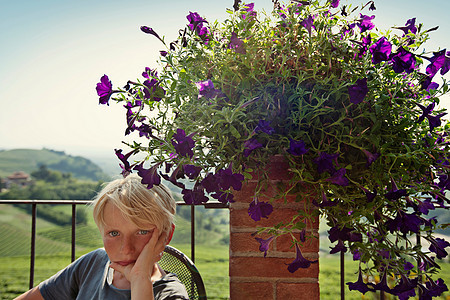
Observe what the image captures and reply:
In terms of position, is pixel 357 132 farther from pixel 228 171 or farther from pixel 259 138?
pixel 228 171

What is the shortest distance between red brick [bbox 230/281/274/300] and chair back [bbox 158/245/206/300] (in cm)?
26

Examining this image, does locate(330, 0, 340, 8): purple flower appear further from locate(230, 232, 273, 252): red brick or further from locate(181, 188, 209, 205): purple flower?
locate(230, 232, 273, 252): red brick

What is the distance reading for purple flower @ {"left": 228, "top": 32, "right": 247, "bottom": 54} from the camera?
2.92 feet

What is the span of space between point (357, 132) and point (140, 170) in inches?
21.7

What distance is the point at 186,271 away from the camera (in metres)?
1.42

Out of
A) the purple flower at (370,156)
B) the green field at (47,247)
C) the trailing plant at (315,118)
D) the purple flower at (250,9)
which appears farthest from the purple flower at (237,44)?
the green field at (47,247)

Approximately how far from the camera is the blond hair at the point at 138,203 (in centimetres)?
117

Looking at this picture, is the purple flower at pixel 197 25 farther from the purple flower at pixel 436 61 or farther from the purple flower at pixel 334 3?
the purple flower at pixel 436 61

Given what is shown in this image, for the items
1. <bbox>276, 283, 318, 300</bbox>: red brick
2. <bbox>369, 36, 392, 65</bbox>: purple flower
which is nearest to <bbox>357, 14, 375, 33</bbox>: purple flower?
<bbox>369, 36, 392, 65</bbox>: purple flower

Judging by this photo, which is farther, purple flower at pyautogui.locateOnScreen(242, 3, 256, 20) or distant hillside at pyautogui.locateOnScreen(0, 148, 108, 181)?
distant hillside at pyautogui.locateOnScreen(0, 148, 108, 181)

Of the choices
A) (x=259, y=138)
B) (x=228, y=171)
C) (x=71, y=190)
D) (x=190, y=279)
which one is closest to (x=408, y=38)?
(x=259, y=138)

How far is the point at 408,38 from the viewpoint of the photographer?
95 centimetres

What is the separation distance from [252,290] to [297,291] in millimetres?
146

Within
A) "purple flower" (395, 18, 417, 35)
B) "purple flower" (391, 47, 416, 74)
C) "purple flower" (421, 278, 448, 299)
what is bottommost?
"purple flower" (421, 278, 448, 299)
